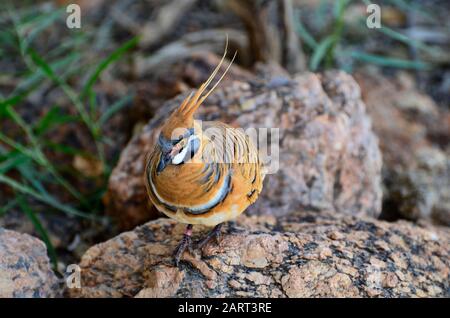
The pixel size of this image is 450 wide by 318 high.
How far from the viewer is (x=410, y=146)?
473 cm

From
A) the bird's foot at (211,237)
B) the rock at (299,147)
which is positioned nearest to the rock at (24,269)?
the bird's foot at (211,237)

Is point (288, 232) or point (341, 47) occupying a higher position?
point (341, 47)

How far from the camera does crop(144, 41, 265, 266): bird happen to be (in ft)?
7.97

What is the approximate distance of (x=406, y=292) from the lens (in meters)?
2.86

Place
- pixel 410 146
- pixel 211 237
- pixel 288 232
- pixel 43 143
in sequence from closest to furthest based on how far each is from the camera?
pixel 211 237 < pixel 288 232 < pixel 43 143 < pixel 410 146

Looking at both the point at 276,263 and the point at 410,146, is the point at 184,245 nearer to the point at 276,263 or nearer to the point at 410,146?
the point at 276,263

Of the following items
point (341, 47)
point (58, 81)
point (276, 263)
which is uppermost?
point (341, 47)

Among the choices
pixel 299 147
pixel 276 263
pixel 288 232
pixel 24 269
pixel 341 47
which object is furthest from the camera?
pixel 341 47

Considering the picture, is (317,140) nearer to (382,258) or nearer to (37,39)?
(382,258)

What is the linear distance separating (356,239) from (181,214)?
1.00 metres

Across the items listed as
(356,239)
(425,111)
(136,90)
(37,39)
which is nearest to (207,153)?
(356,239)

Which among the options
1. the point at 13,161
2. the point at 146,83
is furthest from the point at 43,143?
the point at 146,83

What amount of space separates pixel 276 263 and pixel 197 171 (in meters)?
0.63

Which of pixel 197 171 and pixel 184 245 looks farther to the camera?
pixel 184 245
